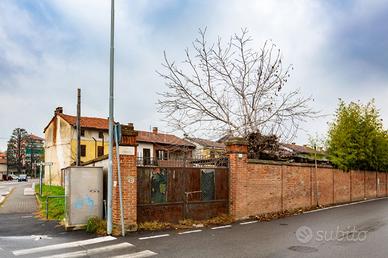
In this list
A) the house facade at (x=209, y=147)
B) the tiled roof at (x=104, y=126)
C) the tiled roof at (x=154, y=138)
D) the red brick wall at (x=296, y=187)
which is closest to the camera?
the red brick wall at (x=296, y=187)

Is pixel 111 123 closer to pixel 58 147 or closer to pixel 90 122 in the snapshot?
pixel 90 122

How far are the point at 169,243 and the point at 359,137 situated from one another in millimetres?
21992

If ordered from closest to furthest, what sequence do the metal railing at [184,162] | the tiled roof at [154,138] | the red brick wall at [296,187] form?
the metal railing at [184,162] → the red brick wall at [296,187] → the tiled roof at [154,138]

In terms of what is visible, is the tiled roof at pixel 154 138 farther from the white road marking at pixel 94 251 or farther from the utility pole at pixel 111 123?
the white road marking at pixel 94 251

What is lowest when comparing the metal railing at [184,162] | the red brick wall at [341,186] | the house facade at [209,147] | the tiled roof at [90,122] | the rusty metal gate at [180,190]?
the red brick wall at [341,186]

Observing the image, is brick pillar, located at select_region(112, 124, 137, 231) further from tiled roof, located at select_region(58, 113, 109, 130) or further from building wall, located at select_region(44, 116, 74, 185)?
tiled roof, located at select_region(58, 113, 109, 130)

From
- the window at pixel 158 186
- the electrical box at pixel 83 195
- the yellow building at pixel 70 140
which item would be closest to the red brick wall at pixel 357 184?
the window at pixel 158 186

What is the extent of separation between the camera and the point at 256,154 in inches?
788

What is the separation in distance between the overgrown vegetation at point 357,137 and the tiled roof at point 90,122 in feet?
92.5

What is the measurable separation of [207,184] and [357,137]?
17.8 m

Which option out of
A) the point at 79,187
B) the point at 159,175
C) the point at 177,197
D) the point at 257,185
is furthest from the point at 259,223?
the point at 79,187

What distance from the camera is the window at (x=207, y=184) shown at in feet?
43.7

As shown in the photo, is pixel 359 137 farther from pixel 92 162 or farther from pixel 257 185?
pixel 92 162

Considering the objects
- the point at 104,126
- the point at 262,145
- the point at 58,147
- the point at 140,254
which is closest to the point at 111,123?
the point at 140,254
